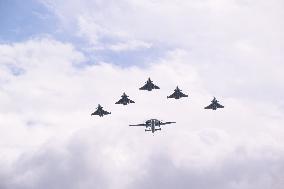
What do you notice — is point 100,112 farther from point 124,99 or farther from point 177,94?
point 177,94

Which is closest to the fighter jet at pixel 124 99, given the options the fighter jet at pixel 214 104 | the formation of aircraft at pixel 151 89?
the formation of aircraft at pixel 151 89

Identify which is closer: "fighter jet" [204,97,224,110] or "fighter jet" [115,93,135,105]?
"fighter jet" [115,93,135,105]

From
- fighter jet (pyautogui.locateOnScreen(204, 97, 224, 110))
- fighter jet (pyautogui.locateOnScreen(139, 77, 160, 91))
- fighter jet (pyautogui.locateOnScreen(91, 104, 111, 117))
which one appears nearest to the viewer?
fighter jet (pyautogui.locateOnScreen(139, 77, 160, 91))

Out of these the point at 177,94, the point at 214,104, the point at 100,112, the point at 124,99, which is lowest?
the point at 100,112

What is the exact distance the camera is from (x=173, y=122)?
140875mm

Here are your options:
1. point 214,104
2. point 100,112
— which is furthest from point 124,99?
point 214,104

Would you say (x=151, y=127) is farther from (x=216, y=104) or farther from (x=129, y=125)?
(x=216, y=104)

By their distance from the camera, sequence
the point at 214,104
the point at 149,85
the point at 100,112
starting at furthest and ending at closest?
the point at 214,104 → the point at 100,112 → the point at 149,85

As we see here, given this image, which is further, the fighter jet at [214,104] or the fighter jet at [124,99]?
the fighter jet at [214,104]

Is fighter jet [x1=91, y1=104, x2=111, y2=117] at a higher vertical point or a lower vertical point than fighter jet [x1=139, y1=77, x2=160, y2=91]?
lower

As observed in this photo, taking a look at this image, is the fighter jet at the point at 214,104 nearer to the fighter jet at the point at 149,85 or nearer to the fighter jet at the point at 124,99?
the fighter jet at the point at 149,85

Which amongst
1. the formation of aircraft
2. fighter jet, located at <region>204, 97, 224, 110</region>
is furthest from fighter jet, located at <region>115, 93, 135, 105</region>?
fighter jet, located at <region>204, 97, 224, 110</region>

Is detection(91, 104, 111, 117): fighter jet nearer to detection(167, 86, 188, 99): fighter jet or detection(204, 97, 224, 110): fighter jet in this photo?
detection(167, 86, 188, 99): fighter jet

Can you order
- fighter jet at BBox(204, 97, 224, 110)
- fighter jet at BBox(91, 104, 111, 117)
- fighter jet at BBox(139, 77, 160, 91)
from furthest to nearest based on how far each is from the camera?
fighter jet at BBox(204, 97, 224, 110) → fighter jet at BBox(91, 104, 111, 117) → fighter jet at BBox(139, 77, 160, 91)
